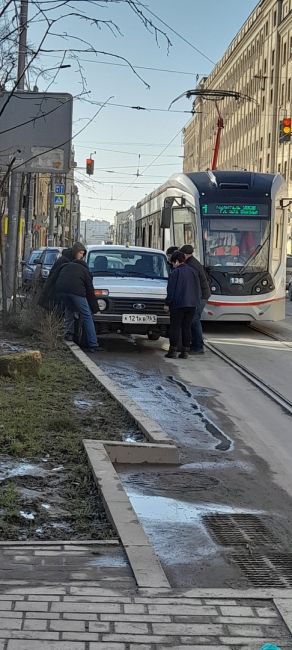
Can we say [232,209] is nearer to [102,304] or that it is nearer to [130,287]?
[130,287]

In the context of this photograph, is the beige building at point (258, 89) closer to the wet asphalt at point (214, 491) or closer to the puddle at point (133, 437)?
the wet asphalt at point (214, 491)

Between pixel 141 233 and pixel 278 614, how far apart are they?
2607cm

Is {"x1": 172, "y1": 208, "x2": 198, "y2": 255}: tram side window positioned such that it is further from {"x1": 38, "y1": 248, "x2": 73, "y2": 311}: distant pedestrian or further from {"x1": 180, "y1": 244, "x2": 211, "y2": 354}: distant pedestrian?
{"x1": 38, "y1": 248, "x2": 73, "y2": 311}: distant pedestrian

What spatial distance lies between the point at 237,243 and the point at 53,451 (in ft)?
40.0

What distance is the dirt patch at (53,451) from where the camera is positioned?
17.1 feet

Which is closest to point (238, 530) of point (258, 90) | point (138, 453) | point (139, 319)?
point (138, 453)

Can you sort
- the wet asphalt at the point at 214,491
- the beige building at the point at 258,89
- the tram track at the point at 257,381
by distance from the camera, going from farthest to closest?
the beige building at the point at 258,89 → the tram track at the point at 257,381 → the wet asphalt at the point at 214,491

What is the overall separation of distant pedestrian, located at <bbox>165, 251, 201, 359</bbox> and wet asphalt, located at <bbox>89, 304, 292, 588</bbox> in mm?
2422

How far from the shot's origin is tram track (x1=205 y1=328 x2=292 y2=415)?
10320 mm

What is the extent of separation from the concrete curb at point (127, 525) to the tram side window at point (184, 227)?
1224cm

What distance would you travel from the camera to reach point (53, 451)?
273 inches

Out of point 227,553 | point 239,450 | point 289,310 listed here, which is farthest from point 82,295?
point 289,310

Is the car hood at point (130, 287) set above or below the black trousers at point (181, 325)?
above

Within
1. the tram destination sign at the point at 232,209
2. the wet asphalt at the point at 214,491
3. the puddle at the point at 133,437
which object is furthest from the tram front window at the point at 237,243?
the puddle at the point at 133,437
